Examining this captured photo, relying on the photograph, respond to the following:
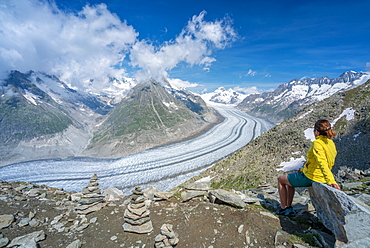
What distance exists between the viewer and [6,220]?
897cm

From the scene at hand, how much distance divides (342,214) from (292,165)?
25805 mm

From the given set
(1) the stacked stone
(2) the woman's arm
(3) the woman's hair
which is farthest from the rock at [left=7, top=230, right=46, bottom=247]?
(3) the woman's hair

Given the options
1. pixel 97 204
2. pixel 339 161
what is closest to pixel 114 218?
pixel 97 204

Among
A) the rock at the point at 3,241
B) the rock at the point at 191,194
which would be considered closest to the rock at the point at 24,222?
the rock at the point at 3,241

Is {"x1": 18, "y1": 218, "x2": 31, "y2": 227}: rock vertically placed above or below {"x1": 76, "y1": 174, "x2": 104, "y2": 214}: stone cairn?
above

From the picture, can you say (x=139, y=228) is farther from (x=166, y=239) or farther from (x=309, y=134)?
(x=309, y=134)

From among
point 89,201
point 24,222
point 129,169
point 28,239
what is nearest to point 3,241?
point 28,239

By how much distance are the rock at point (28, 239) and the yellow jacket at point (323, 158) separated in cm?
1217

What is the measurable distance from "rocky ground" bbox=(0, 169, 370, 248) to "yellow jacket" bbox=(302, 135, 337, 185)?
208 cm

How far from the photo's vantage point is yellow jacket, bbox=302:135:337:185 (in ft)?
19.6

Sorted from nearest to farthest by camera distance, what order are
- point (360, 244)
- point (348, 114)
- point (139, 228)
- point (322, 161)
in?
1. point (360, 244)
2. point (322, 161)
3. point (139, 228)
4. point (348, 114)

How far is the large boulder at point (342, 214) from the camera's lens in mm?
4688

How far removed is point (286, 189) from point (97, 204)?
11732 mm

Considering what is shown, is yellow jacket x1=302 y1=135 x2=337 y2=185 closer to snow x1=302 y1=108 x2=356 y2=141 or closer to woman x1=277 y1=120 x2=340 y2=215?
woman x1=277 y1=120 x2=340 y2=215
